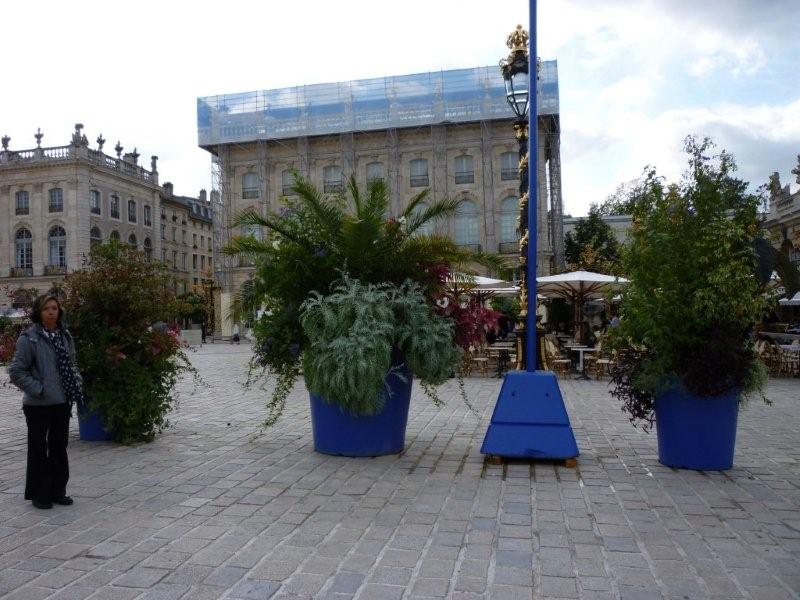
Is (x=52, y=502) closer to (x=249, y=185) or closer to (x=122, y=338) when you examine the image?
(x=122, y=338)

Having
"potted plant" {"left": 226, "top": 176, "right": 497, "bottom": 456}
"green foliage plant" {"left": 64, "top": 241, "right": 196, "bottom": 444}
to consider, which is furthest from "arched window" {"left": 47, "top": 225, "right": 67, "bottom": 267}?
"potted plant" {"left": 226, "top": 176, "right": 497, "bottom": 456}

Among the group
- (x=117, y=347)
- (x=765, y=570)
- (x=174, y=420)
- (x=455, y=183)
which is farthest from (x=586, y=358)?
(x=455, y=183)

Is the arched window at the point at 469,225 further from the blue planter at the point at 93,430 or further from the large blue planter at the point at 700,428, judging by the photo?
the large blue planter at the point at 700,428

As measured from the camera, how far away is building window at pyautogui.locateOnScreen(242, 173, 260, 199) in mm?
47406

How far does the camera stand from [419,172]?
149 feet

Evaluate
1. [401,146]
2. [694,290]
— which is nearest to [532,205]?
[694,290]

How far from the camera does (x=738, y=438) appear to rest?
24.7ft

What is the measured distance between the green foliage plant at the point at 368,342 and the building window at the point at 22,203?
55.2m

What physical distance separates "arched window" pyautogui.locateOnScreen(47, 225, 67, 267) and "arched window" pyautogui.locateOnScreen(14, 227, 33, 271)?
6.15 feet

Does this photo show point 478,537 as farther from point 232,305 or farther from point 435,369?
point 232,305

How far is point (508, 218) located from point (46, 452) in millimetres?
40593

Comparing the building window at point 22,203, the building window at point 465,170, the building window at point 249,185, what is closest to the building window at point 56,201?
the building window at point 22,203

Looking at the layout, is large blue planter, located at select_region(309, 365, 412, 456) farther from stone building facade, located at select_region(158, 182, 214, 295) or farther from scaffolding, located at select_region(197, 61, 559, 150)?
stone building facade, located at select_region(158, 182, 214, 295)

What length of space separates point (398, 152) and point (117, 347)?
39757 mm
